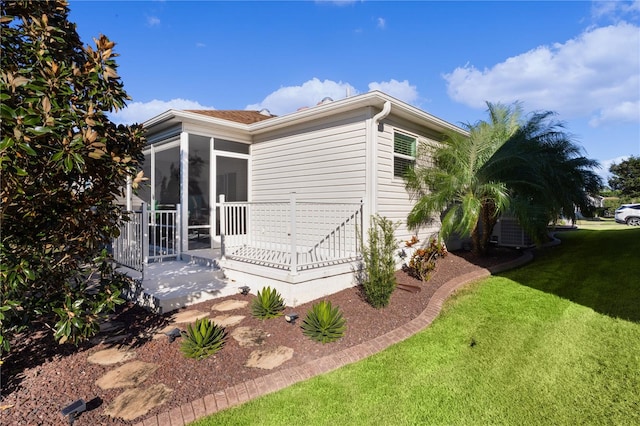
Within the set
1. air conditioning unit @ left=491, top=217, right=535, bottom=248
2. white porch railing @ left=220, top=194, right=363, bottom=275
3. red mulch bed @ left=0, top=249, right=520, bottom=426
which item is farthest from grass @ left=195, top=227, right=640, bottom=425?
air conditioning unit @ left=491, top=217, right=535, bottom=248

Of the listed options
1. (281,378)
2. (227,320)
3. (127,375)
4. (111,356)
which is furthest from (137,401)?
(227,320)

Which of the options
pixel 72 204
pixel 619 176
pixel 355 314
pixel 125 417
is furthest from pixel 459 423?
pixel 619 176

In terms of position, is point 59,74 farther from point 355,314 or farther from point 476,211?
point 476,211

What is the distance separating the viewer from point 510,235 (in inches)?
385

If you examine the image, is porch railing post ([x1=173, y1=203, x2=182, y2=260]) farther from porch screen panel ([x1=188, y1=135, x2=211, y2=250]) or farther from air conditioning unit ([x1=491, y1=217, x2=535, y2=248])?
air conditioning unit ([x1=491, y1=217, x2=535, y2=248])

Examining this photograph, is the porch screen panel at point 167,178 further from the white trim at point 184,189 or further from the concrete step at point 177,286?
the concrete step at point 177,286

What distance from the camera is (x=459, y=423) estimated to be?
8.04ft

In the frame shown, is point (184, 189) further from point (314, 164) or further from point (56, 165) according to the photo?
point (56, 165)

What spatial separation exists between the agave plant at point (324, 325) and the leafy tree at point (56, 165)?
2.22 metres

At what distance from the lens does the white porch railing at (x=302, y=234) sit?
559cm

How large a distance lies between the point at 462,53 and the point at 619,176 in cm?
4115

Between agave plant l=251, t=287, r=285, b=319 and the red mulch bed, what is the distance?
0.42ft

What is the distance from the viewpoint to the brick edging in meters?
2.45

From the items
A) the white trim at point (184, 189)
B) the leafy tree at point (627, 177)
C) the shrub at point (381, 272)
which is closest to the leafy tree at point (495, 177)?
the shrub at point (381, 272)
